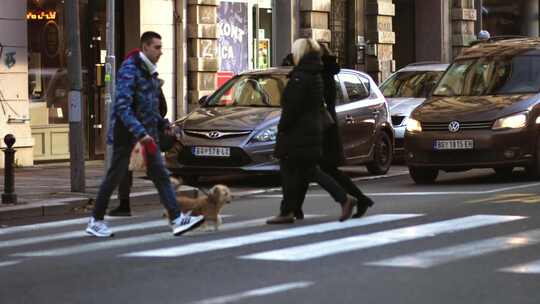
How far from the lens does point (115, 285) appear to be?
26.1ft

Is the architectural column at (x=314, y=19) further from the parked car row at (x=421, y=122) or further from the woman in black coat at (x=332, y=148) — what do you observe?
the woman in black coat at (x=332, y=148)

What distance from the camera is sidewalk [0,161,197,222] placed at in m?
12.9

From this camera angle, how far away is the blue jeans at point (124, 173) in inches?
408

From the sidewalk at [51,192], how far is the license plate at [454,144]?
3.28 m

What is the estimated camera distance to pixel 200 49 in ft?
73.4

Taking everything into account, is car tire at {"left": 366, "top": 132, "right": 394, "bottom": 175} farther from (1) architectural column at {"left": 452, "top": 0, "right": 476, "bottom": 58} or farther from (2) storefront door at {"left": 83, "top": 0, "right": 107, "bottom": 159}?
(1) architectural column at {"left": 452, "top": 0, "right": 476, "bottom": 58}

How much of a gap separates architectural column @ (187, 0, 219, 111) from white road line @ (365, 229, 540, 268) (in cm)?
1284

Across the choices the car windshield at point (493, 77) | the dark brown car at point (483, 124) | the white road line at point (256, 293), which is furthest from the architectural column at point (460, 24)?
the white road line at point (256, 293)

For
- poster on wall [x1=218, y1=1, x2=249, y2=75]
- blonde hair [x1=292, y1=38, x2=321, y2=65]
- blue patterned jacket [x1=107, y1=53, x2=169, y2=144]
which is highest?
poster on wall [x1=218, y1=1, x2=249, y2=75]

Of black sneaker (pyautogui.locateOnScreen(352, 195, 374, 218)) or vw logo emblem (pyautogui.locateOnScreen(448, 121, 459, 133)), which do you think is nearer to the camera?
black sneaker (pyautogui.locateOnScreen(352, 195, 374, 218))

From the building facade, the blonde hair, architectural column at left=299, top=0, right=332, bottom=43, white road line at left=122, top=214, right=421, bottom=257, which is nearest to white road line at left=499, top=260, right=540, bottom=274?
white road line at left=122, top=214, right=421, bottom=257

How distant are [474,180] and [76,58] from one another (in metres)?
5.64

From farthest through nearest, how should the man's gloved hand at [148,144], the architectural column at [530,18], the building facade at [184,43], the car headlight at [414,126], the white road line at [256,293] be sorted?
the architectural column at [530,18]
the building facade at [184,43]
the car headlight at [414,126]
the man's gloved hand at [148,144]
the white road line at [256,293]

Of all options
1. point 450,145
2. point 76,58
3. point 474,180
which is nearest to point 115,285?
point 76,58
